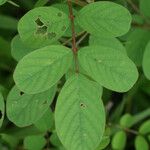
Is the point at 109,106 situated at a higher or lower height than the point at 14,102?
lower

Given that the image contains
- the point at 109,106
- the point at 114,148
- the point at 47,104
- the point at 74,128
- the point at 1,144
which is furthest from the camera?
the point at 109,106

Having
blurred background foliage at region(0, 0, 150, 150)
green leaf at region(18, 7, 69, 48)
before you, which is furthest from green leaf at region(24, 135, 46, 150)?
green leaf at region(18, 7, 69, 48)

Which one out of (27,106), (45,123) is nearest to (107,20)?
(27,106)

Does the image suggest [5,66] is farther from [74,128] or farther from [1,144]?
[74,128]

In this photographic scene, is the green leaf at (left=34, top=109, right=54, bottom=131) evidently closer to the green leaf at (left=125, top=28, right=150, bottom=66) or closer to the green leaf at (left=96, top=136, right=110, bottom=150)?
the green leaf at (left=96, top=136, right=110, bottom=150)

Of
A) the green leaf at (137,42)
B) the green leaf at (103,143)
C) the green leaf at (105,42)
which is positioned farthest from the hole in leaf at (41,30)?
the green leaf at (137,42)

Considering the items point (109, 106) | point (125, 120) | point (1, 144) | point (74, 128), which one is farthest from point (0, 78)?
point (74, 128)

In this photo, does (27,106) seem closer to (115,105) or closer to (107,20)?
(107,20)
